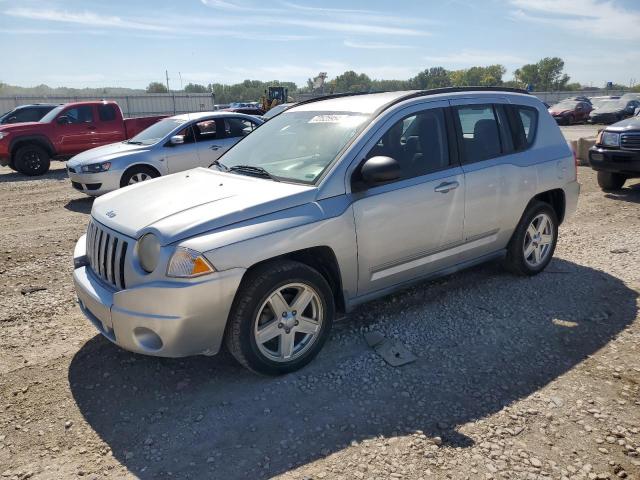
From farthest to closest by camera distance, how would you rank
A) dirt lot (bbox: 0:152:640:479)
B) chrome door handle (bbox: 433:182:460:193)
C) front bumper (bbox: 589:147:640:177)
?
front bumper (bbox: 589:147:640:177)
chrome door handle (bbox: 433:182:460:193)
dirt lot (bbox: 0:152:640:479)

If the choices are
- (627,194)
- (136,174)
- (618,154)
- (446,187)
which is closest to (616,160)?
(618,154)

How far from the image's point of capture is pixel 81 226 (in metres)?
7.42

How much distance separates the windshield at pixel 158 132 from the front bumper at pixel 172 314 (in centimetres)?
676

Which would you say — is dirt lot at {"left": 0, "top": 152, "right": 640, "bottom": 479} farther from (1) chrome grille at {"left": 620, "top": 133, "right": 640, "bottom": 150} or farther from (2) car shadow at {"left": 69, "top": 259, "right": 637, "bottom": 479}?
(1) chrome grille at {"left": 620, "top": 133, "right": 640, "bottom": 150}

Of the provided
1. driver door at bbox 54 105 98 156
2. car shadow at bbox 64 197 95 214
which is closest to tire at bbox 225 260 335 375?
car shadow at bbox 64 197 95 214

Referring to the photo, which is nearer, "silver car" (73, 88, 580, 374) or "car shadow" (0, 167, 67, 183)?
"silver car" (73, 88, 580, 374)

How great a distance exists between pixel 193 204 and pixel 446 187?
6.53 feet

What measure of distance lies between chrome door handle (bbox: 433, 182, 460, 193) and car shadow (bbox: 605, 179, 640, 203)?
603 centimetres

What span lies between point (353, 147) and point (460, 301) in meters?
1.84

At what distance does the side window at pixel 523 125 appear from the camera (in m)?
4.73

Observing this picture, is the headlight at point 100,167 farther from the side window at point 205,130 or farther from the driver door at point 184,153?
the side window at point 205,130

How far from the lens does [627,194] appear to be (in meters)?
8.99

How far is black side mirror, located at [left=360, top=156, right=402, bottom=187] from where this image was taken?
134 inches

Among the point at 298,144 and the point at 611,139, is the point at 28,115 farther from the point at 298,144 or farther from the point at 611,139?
the point at 611,139
